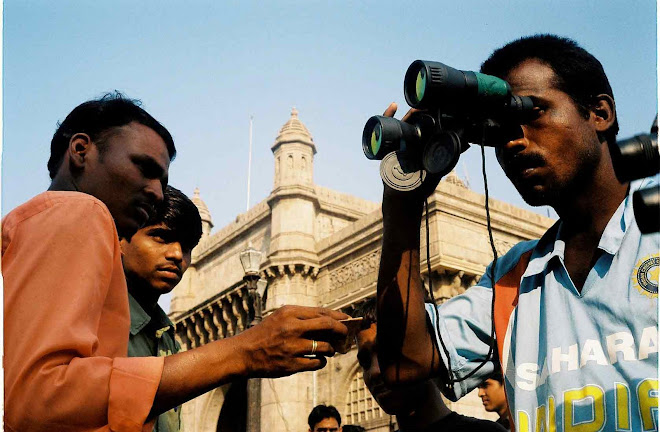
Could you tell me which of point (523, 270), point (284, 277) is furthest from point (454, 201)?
point (523, 270)

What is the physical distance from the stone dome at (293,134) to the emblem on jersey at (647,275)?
2153 cm

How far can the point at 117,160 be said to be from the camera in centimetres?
203

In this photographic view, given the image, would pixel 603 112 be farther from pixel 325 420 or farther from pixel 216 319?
pixel 216 319

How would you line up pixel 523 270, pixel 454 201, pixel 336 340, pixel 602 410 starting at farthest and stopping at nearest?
pixel 454 201
pixel 523 270
pixel 336 340
pixel 602 410

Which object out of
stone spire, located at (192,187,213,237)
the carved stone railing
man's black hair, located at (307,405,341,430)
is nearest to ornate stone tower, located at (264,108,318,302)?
the carved stone railing

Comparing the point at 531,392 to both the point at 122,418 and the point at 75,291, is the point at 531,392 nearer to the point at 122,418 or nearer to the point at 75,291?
the point at 122,418

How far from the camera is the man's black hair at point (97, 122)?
84.1 inches

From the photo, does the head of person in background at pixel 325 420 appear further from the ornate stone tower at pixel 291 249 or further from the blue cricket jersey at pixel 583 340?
the ornate stone tower at pixel 291 249

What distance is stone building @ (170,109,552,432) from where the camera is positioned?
1752 centimetres

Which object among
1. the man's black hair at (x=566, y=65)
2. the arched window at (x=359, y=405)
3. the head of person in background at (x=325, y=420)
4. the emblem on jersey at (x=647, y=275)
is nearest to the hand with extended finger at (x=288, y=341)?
the emblem on jersey at (x=647, y=275)

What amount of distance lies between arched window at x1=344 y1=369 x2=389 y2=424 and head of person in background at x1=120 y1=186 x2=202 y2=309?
14935 mm

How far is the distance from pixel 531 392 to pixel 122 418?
3.41ft

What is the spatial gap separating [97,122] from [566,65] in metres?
1.50

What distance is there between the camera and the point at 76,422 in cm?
142
